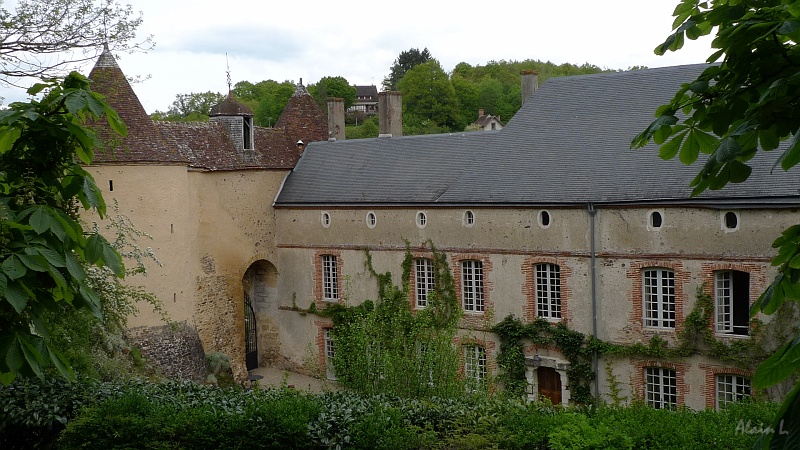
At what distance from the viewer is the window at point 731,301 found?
1756 centimetres

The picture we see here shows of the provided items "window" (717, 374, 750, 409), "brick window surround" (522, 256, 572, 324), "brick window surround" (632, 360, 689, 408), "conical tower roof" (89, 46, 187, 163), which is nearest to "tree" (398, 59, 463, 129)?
"conical tower roof" (89, 46, 187, 163)

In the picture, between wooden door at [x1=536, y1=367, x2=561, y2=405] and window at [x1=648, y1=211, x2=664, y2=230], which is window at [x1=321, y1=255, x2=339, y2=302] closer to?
wooden door at [x1=536, y1=367, x2=561, y2=405]

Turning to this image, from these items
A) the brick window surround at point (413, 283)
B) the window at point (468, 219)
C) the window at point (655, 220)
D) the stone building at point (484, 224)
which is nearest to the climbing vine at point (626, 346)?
the stone building at point (484, 224)

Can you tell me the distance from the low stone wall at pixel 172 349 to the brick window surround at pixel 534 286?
8.90m

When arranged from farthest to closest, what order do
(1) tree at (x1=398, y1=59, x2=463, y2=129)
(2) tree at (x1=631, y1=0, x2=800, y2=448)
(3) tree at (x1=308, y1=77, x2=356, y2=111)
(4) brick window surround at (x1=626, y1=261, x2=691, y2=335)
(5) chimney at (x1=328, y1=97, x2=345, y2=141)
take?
(3) tree at (x1=308, y1=77, x2=356, y2=111), (1) tree at (x1=398, y1=59, x2=463, y2=129), (5) chimney at (x1=328, y1=97, x2=345, y2=141), (4) brick window surround at (x1=626, y1=261, x2=691, y2=335), (2) tree at (x1=631, y1=0, x2=800, y2=448)

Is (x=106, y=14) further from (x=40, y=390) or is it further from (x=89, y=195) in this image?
(x=89, y=195)

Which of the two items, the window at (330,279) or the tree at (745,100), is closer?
the tree at (745,100)

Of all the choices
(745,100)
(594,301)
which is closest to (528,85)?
(594,301)

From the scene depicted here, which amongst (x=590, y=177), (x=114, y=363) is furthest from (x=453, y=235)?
(x=114, y=363)

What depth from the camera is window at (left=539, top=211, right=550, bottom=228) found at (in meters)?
20.1

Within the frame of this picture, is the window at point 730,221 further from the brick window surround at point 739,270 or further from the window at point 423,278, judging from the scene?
the window at point 423,278

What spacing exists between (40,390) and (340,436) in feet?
15.3

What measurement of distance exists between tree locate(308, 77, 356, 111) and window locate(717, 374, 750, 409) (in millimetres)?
57595

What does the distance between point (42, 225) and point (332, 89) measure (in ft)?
231
